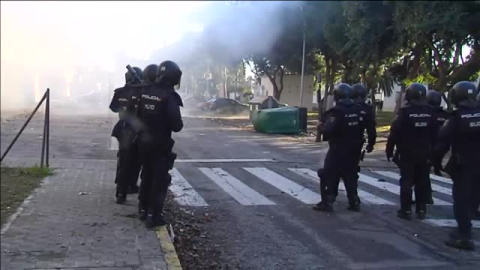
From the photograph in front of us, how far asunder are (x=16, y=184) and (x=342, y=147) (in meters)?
4.46

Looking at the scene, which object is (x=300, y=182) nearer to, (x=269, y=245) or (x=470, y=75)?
(x=269, y=245)

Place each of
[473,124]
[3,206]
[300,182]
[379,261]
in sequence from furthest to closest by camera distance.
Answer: [300,182]
[3,206]
[473,124]
[379,261]

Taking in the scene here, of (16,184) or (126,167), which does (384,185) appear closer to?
(126,167)

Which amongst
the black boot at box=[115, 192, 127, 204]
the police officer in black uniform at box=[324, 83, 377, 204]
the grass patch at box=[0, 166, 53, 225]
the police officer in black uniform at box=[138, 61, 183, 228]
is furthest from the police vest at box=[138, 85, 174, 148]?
the police officer in black uniform at box=[324, 83, 377, 204]

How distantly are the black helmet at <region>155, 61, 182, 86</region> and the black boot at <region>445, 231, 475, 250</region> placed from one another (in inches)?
128

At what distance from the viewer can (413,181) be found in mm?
7164

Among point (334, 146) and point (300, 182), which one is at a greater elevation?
point (334, 146)

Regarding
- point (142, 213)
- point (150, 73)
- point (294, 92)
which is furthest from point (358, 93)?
point (294, 92)

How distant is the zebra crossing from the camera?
8148 mm

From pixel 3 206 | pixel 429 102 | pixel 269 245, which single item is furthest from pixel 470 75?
pixel 3 206

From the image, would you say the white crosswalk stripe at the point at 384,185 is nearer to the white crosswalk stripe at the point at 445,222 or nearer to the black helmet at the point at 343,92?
the white crosswalk stripe at the point at 445,222

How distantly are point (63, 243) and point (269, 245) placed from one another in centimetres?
201

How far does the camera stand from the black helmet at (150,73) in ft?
21.0

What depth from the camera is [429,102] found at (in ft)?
24.6
